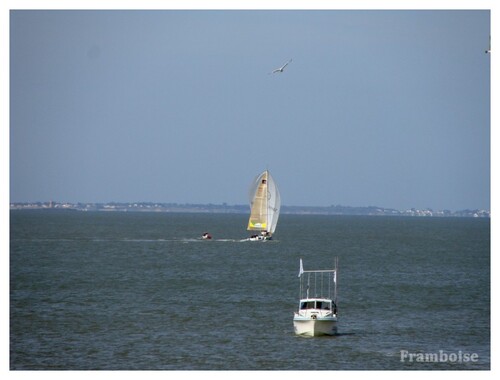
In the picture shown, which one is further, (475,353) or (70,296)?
(70,296)

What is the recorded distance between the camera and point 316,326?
49812mm

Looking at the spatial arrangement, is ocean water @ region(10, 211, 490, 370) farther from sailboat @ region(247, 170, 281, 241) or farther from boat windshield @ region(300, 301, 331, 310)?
sailboat @ region(247, 170, 281, 241)

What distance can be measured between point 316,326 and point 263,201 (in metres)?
82.7

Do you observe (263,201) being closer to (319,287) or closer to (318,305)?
(319,287)

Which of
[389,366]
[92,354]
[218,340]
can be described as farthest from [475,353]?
[92,354]

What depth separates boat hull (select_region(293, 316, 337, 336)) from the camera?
49.8 m

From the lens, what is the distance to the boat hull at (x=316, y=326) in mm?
49812

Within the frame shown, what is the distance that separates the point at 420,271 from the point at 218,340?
48124 millimetres

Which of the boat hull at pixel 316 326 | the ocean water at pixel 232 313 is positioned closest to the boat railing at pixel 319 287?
the ocean water at pixel 232 313

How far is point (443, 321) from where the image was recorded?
2270 inches

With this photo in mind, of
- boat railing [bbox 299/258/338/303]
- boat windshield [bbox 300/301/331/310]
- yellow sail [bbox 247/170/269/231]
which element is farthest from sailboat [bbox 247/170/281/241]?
boat windshield [bbox 300/301/331/310]

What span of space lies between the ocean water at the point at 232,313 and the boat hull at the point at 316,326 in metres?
0.45

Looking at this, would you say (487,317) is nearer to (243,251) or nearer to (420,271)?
(420,271)

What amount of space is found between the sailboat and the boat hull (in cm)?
8071
